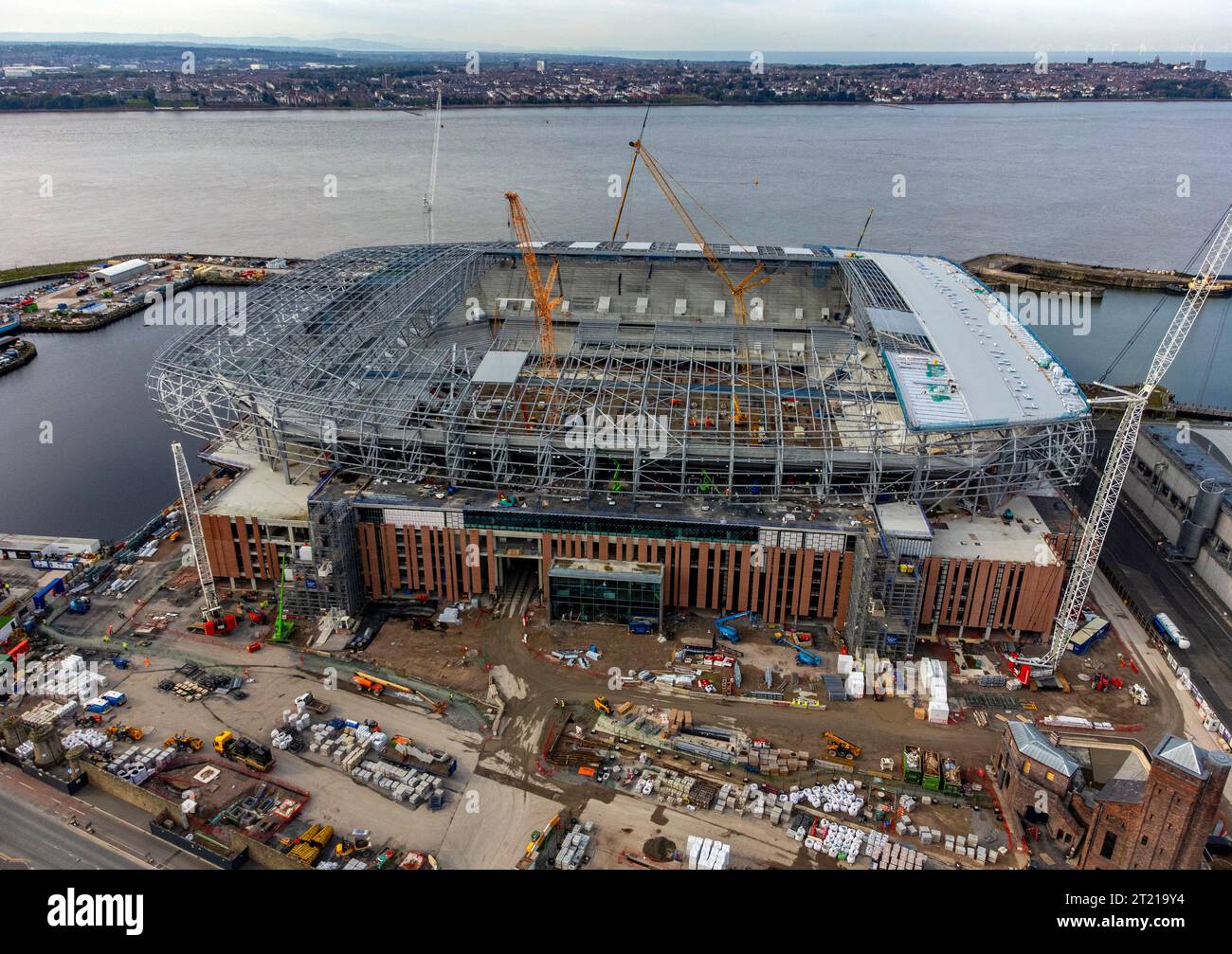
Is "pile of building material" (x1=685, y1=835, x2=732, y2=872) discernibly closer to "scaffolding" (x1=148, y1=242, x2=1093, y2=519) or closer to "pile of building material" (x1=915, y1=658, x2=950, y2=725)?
"pile of building material" (x1=915, y1=658, x2=950, y2=725)

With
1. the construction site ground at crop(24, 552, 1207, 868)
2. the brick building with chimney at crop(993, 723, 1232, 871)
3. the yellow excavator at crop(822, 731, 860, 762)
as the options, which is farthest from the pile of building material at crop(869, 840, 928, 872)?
the brick building with chimney at crop(993, 723, 1232, 871)

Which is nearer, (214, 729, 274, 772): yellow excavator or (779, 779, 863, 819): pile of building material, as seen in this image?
(779, 779, 863, 819): pile of building material

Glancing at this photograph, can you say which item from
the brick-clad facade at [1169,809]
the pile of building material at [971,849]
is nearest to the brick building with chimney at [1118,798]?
the brick-clad facade at [1169,809]

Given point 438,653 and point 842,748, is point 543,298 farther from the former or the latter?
point 842,748

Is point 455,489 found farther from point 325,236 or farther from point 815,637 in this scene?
point 325,236

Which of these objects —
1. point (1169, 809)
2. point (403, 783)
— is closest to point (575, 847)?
point (403, 783)

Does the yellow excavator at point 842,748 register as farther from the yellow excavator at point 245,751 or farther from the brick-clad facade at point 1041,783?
the yellow excavator at point 245,751
